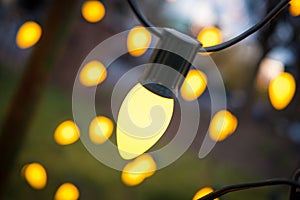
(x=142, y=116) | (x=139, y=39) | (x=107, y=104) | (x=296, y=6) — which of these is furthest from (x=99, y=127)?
(x=107, y=104)

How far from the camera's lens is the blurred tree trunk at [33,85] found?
1430mm

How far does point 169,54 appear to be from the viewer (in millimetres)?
448

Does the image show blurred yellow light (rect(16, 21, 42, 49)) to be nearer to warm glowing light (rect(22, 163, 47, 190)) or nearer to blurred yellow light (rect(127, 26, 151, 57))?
blurred yellow light (rect(127, 26, 151, 57))

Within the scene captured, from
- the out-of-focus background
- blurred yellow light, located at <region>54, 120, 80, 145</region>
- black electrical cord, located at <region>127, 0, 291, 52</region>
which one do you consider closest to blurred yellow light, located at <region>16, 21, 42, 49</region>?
the out-of-focus background

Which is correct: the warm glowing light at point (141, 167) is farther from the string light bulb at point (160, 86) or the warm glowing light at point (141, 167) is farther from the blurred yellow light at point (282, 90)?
the string light bulb at point (160, 86)

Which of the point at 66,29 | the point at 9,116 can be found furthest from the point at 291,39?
the point at 9,116

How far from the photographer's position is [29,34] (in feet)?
5.24

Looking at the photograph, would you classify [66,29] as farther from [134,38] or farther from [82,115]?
[82,115]

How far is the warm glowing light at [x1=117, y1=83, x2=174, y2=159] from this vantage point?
1.46ft

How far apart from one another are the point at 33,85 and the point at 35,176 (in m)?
0.56

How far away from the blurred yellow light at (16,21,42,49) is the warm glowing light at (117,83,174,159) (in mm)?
1167

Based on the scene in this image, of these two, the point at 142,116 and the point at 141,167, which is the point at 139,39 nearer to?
the point at 141,167

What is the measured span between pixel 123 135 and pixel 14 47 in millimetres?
4394

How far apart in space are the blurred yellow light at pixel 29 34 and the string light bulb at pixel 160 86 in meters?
1.18
